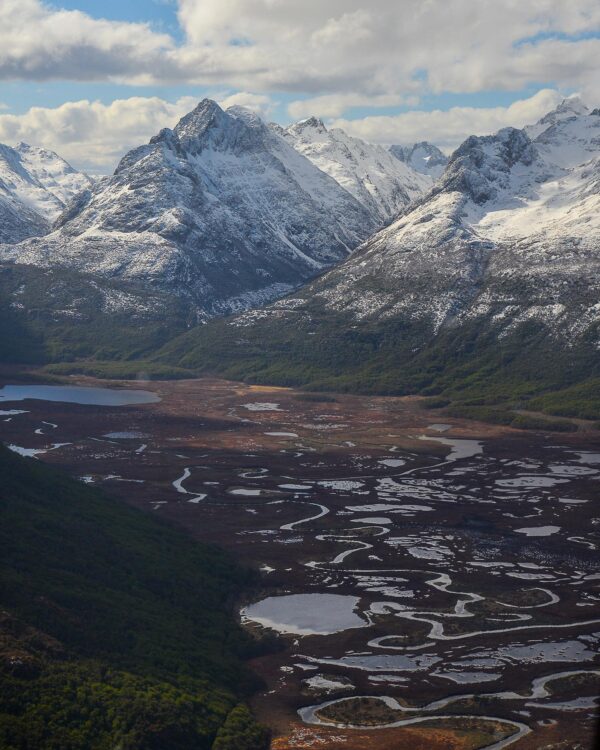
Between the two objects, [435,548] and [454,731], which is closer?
[454,731]

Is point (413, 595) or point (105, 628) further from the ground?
point (105, 628)

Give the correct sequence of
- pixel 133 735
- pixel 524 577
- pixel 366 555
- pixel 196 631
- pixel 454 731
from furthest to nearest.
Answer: pixel 366 555 → pixel 524 577 → pixel 196 631 → pixel 454 731 → pixel 133 735

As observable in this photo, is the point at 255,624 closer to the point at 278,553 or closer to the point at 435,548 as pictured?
the point at 278,553

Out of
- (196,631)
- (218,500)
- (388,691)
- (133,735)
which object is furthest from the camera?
(218,500)

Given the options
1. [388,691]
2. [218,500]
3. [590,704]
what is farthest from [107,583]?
[218,500]
